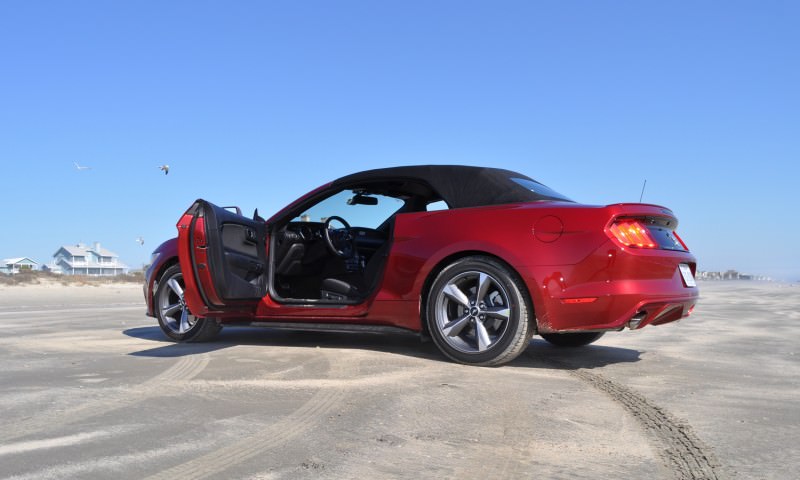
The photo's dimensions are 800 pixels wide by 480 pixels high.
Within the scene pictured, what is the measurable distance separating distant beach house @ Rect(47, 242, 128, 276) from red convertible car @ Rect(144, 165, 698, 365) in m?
110

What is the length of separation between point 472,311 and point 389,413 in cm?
157

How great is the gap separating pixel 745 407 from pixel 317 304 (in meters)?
3.24

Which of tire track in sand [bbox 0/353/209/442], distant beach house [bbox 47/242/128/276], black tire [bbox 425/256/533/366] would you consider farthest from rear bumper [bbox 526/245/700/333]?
distant beach house [bbox 47/242/128/276]

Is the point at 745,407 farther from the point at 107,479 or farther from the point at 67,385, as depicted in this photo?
the point at 67,385

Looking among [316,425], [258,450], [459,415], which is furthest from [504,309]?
[258,450]

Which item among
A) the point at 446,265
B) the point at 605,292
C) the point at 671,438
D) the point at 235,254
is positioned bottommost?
the point at 671,438

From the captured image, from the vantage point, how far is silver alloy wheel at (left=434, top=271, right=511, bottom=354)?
4.42 meters

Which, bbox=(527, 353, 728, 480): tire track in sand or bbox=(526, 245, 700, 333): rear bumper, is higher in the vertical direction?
bbox=(526, 245, 700, 333): rear bumper

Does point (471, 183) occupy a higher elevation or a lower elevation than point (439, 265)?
higher

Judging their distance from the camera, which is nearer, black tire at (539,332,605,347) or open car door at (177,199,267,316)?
open car door at (177,199,267,316)

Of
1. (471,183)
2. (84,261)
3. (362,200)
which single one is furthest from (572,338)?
(84,261)

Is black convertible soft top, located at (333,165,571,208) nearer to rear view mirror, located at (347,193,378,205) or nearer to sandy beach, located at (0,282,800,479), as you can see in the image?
rear view mirror, located at (347,193,378,205)

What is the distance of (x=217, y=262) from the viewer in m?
5.14

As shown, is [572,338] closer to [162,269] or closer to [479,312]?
[479,312]
